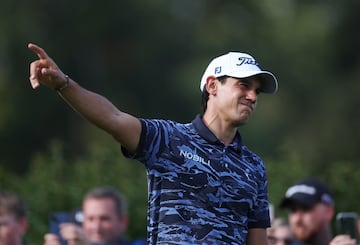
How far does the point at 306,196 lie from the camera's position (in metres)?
12.4

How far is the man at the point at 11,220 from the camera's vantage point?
12906 millimetres

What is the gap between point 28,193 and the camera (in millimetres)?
15898

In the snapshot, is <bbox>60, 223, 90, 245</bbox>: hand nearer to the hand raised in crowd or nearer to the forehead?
the hand raised in crowd

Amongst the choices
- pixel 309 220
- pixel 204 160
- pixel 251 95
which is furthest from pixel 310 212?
pixel 204 160

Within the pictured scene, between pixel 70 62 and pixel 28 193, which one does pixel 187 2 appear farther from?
pixel 28 193

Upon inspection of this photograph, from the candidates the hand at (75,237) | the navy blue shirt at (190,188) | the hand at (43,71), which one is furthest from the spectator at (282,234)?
the hand at (43,71)

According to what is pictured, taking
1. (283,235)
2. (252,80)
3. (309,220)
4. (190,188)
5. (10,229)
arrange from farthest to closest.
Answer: (10,229) → (283,235) → (309,220) → (252,80) → (190,188)

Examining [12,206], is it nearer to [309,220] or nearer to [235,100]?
[309,220]

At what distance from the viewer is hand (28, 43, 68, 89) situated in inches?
339

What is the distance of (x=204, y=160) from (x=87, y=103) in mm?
860

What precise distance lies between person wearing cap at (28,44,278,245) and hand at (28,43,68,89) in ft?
0.42

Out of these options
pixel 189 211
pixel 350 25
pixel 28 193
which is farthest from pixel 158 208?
pixel 350 25

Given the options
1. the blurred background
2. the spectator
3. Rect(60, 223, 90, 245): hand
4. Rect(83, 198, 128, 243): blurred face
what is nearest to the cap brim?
Rect(60, 223, 90, 245): hand

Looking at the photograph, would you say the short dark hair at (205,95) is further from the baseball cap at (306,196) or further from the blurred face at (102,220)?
the blurred face at (102,220)
